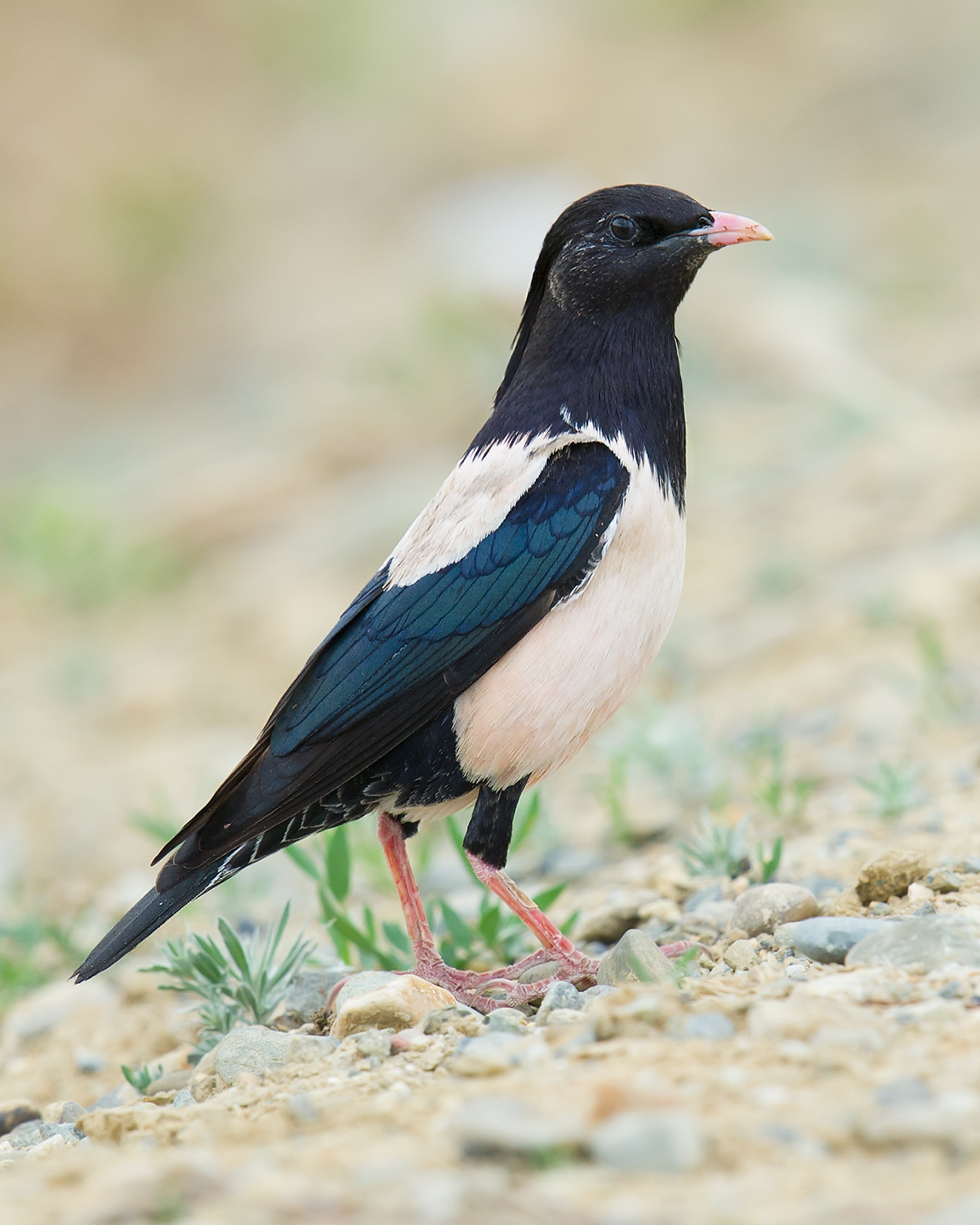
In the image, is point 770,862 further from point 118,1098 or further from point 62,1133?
point 62,1133

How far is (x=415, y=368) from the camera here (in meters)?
10.9

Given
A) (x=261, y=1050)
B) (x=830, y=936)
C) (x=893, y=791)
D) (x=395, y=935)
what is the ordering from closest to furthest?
(x=830, y=936), (x=261, y=1050), (x=395, y=935), (x=893, y=791)

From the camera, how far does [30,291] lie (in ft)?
47.6

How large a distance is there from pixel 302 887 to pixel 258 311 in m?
10.7

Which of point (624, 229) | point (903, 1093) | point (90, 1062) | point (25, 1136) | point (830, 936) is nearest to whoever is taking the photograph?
point (903, 1093)

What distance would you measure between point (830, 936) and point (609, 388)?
1.54m

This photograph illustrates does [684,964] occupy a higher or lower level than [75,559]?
lower

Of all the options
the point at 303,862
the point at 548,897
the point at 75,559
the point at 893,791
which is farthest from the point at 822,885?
the point at 75,559

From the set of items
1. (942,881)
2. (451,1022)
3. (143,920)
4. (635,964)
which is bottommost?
(942,881)

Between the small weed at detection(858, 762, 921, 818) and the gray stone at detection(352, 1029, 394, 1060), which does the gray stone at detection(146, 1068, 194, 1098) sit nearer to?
the gray stone at detection(352, 1029, 394, 1060)

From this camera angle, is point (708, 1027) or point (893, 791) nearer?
point (708, 1027)

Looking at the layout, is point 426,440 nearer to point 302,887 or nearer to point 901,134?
point 302,887

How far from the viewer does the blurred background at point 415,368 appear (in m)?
5.95

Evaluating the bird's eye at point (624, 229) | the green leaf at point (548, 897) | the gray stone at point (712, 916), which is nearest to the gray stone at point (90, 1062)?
the green leaf at point (548, 897)
